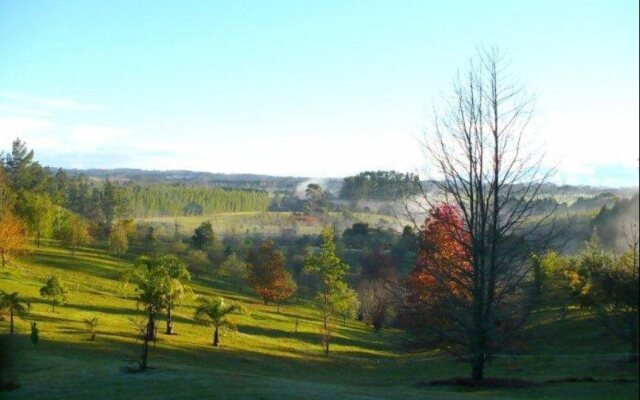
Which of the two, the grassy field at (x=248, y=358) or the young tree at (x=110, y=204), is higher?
the young tree at (x=110, y=204)

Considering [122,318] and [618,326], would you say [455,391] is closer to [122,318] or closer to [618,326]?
[618,326]

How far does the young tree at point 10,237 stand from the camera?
169 ft

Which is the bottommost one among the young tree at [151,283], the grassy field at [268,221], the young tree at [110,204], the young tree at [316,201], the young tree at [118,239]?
the young tree at [151,283]

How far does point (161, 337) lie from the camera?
37.3 metres

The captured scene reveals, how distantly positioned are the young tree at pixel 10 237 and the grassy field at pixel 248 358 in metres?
1.53

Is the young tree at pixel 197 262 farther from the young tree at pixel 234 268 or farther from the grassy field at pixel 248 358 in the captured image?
the grassy field at pixel 248 358

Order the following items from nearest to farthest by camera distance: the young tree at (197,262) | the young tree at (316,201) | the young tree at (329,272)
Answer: the young tree at (329,272) < the young tree at (197,262) < the young tree at (316,201)

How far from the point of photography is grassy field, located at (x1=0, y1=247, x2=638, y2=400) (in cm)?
1842

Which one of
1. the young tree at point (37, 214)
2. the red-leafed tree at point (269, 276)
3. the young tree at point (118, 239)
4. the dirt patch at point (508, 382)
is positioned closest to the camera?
the dirt patch at point (508, 382)

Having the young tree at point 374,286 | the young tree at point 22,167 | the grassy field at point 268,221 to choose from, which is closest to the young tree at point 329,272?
the young tree at point 374,286

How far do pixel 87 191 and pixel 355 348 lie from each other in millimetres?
91055

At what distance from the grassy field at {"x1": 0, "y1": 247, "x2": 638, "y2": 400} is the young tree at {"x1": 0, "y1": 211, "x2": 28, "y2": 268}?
5.03 feet

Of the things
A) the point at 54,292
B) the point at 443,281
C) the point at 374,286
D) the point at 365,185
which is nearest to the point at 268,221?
the point at 365,185

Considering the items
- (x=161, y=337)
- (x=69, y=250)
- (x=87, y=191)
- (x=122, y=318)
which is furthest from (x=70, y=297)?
(x=87, y=191)
